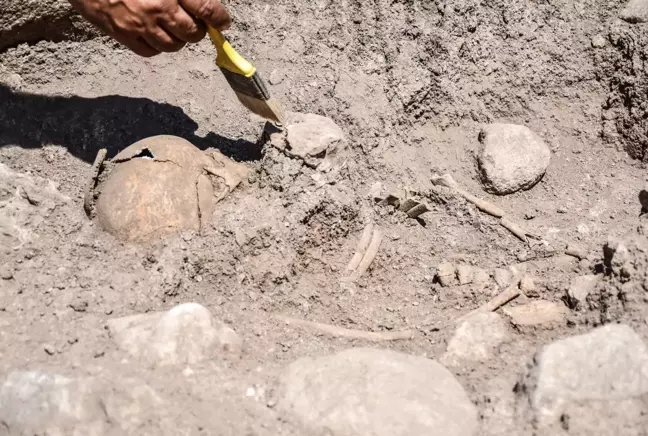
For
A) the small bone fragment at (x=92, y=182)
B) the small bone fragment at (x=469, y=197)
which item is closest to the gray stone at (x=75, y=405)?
the small bone fragment at (x=92, y=182)

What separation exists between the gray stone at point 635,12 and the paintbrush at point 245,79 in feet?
5.66

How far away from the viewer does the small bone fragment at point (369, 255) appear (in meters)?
2.73

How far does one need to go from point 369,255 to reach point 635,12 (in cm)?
175

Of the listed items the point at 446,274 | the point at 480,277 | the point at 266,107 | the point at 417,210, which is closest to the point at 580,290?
the point at 480,277

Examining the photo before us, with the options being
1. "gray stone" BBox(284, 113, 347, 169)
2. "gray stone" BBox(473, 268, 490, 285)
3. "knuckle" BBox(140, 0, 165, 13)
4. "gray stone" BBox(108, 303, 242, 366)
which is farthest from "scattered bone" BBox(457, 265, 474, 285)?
"knuckle" BBox(140, 0, 165, 13)

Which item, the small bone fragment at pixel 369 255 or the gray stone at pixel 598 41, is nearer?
the small bone fragment at pixel 369 255

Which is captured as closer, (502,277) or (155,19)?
(155,19)

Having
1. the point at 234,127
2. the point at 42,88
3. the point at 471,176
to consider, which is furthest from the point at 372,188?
the point at 42,88

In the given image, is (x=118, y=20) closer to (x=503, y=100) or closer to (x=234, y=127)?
(x=234, y=127)

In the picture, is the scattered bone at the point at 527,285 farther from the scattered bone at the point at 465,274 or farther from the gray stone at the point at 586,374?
the gray stone at the point at 586,374

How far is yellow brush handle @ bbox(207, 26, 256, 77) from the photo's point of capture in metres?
2.58

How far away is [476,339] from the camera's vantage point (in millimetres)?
2340

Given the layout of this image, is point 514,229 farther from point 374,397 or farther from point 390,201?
point 374,397

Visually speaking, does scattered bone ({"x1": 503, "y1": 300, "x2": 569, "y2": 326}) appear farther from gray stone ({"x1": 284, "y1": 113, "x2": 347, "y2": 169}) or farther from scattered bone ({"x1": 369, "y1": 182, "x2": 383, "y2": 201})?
gray stone ({"x1": 284, "y1": 113, "x2": 347, "y2": 169})
